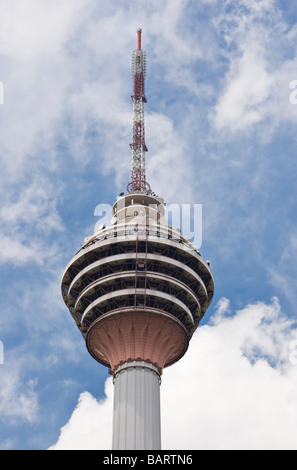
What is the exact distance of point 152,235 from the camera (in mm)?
77312

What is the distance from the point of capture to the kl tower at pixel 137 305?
69312 millimetres

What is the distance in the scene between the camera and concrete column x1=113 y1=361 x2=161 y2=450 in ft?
219

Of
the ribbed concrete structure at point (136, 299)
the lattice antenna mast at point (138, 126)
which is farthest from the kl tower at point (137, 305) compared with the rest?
the lattice antenna mast at point (138, 126)

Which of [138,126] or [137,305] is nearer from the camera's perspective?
[137,305]

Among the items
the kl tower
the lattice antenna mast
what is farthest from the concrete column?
the lattice antenna mast

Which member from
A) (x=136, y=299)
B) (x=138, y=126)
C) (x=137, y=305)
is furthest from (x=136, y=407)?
(x=138, y=126)

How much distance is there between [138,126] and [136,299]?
35269 mm

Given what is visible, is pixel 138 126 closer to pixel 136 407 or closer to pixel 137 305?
pixel 137 305

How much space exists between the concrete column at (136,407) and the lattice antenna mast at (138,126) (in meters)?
29.1

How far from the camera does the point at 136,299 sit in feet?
242

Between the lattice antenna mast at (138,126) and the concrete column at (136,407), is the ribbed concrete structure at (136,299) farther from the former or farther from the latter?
the lattice antenna mast at (138,126)

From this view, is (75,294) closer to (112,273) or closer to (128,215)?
(112,273)
